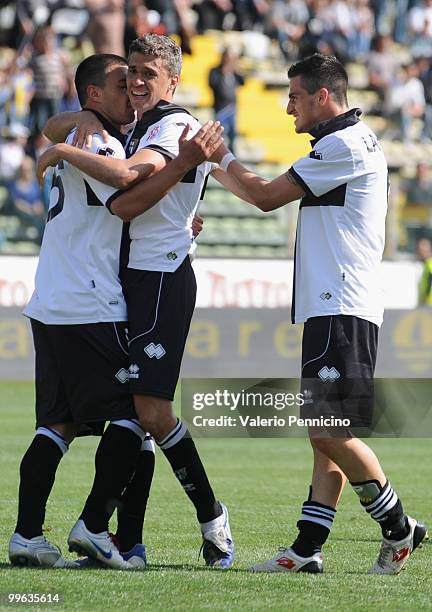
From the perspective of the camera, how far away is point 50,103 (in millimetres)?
18266

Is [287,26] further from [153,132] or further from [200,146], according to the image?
[200,146]

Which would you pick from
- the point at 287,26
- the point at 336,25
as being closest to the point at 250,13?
the point at 287,26

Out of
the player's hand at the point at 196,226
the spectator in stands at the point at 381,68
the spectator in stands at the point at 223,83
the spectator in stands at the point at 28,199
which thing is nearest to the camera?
the player's hand at the point at 196,226

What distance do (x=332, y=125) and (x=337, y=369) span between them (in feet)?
3.55

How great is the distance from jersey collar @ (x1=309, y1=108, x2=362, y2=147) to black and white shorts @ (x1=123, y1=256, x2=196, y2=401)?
0.84 meters

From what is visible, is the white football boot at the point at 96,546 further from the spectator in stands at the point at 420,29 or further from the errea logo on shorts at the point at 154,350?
the spectator in stands at the point at 420,29

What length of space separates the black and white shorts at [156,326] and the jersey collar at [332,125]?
84 centimetres

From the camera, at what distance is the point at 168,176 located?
17.4 feet

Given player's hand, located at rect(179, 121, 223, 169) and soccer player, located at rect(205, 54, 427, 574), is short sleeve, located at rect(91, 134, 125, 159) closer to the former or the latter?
player's hand, located at rect(179, 121, 223, 169)

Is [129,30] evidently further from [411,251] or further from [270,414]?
[270,414]

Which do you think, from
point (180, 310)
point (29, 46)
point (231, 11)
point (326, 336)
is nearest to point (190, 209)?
point (180, 310)

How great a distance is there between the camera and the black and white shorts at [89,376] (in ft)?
17.7

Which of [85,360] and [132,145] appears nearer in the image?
[85,360]

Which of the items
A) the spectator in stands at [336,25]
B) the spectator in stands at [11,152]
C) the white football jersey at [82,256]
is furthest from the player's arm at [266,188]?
the spectator in stands at [336,25]
